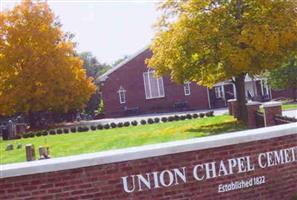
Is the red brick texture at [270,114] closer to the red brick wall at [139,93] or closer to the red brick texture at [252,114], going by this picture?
the red brick texture at [252,114]

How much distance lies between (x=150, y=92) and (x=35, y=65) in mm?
18567

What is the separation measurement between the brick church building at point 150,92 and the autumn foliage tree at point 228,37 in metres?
31.5

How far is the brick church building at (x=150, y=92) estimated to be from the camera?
53906mm

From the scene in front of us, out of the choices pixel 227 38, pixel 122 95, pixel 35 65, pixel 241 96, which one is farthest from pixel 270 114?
pixel 122 95

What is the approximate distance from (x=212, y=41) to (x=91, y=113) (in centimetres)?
4381

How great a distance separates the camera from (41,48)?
39594 millimetres

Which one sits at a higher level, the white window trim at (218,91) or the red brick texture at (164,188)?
the white window trim at (218,91)

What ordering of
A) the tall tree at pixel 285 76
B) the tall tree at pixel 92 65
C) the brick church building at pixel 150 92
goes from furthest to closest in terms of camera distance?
the tall tree at pixel 92 65 → the brick church building at pixel 150 92 → the tall tree at pixel 285 76

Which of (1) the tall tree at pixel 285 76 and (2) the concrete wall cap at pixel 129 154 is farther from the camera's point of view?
(1) the tall tree at pixel 285 76

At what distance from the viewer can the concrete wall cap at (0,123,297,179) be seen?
733cm

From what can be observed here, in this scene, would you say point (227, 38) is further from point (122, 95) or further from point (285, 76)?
point (122, 95)

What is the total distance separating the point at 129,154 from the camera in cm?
770

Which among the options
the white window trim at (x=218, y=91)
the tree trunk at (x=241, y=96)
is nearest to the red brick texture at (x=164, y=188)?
the tree trunk at (x=241, y=96)

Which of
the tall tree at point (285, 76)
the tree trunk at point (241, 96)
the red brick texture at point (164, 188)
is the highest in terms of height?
the tall tree at point (285, 76)
